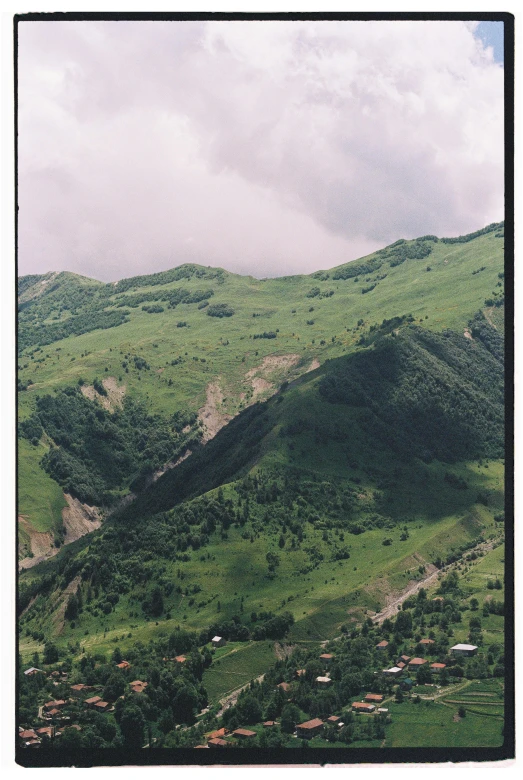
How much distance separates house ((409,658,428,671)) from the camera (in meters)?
71.3

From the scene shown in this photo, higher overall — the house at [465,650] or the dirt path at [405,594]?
the dirt path at [405,594]

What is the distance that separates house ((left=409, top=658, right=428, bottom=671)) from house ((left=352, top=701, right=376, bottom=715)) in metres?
8.41

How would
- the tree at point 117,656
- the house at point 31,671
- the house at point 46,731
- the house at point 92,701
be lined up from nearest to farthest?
the house at point 46,731
the house at point 92,701
the house at point 31,671
the tree at point 117,656

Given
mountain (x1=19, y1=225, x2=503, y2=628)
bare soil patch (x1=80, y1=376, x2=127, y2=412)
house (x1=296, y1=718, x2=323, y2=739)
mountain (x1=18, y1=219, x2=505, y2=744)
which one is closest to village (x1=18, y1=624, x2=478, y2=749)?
house (x1=296, y1=718, x2=323, y2=739)

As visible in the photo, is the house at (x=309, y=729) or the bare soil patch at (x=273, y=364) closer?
the house at (x=309, y=729)

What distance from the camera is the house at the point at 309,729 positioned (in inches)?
2279

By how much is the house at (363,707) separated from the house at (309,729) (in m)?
3.60

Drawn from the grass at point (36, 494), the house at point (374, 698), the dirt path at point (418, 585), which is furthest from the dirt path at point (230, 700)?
the grass at point (36, 494)

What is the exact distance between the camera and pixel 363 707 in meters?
62.9

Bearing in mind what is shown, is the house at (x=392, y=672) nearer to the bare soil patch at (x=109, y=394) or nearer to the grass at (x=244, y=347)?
the grass at (x=244, y=347)

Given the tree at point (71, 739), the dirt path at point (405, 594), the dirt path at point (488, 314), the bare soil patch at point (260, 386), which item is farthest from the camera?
the bare soil patch at point (260, 386)

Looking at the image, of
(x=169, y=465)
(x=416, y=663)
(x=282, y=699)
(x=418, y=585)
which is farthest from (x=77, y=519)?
(x=282, y=699)

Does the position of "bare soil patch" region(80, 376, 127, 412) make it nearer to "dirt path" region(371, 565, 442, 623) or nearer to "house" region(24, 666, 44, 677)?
"dirt path" region(371, 565, 442, 623)

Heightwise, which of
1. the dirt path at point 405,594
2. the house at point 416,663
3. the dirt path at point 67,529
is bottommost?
the house at point 416,663
